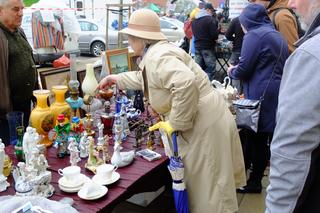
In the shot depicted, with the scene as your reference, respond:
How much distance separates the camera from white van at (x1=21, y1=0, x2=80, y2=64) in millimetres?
8516

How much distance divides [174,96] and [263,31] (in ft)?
3.96

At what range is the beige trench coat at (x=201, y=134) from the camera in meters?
1.80

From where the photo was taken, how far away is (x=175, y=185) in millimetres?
1870

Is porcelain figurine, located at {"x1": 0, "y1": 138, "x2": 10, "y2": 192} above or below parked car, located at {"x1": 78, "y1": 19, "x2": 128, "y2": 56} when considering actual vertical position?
above

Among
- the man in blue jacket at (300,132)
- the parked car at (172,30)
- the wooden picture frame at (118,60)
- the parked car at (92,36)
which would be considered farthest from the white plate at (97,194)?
the parked car at (92,36)

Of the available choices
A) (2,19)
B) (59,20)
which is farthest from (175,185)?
(59,20)

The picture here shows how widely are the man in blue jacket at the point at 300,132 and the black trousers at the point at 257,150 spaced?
182 centimetres

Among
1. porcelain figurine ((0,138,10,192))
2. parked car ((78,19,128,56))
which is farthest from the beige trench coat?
parked car ((78,19,128,56))

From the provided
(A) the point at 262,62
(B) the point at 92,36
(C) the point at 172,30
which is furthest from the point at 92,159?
(B) the point at 92,36

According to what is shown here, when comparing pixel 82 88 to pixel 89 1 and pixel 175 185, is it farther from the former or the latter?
pixel 89 1

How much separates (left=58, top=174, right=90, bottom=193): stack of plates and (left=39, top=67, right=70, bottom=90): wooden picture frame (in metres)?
1.16

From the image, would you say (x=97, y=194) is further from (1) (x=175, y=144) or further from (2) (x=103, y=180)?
(1) (x=175, y=144)

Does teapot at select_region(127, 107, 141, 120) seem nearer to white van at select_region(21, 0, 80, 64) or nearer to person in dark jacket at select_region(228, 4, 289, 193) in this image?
person in dark jacket at select_region(228, 4, 289, 193)

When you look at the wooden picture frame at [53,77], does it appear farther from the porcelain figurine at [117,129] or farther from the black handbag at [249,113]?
the black handbag at [249,113]
